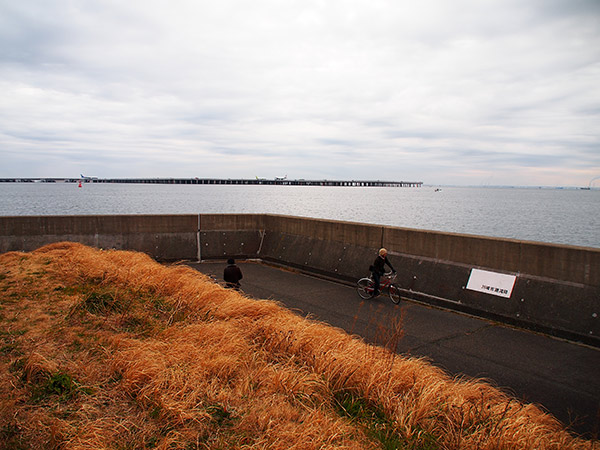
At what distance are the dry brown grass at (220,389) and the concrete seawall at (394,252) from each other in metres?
4.03

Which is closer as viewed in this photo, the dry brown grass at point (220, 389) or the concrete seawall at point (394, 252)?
the dry brown grass at point (220, 389)

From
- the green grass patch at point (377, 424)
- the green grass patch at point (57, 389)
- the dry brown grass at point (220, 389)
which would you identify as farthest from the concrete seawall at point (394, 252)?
the green grass patch at point (57, 389)

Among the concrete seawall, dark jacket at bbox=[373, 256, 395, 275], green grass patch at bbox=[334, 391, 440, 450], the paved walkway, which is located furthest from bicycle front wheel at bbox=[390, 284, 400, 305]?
green grass patch at bbox=[334, 391, 440, 450]

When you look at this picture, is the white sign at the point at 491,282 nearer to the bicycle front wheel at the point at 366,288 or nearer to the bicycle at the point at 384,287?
the bicycle at the point at 384,287

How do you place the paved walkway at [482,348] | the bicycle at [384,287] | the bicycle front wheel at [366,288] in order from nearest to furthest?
the paved walkway at [482,348], the bicycle at [384,287], the bicycle front wheel at [366,288]

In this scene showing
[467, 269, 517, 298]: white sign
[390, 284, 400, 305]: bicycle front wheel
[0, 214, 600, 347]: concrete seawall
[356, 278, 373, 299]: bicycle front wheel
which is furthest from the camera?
[356, 278, 373, 299]: bicycle front wheel

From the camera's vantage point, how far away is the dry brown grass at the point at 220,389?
13.7 ft

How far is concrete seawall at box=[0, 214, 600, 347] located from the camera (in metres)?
8.88

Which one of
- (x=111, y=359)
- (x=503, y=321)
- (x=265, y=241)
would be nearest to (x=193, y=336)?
(x=111, y=359)

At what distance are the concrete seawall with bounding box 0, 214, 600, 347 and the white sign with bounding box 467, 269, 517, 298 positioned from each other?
2.7 inches

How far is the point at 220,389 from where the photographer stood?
5.04m

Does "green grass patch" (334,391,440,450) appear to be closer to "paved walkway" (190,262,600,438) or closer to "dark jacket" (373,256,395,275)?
"paved walkway" (190,262,600,438)

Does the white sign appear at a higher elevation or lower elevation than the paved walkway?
higher

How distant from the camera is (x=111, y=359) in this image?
5.60 m
